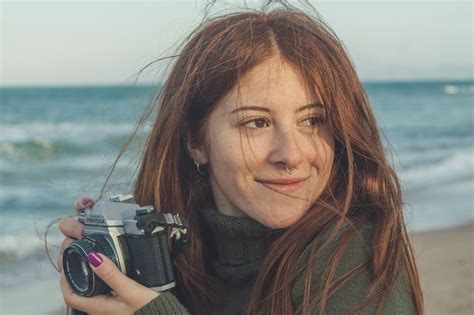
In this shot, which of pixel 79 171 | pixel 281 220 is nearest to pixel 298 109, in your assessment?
pixel 281 220

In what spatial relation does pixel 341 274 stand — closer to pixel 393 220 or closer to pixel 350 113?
pixel 393 220

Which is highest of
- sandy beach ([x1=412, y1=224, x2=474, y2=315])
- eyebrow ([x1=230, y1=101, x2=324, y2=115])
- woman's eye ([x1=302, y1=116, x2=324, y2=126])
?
eyebrow ([x1=230, y1=101, x2=324, y2=115])

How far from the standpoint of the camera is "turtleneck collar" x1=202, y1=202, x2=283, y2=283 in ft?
7.55

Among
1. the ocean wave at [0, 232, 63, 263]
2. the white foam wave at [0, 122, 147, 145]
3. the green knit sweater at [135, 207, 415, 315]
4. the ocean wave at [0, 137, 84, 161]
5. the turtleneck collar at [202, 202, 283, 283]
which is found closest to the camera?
the green knit sweater at [135, 207, 415, 315]

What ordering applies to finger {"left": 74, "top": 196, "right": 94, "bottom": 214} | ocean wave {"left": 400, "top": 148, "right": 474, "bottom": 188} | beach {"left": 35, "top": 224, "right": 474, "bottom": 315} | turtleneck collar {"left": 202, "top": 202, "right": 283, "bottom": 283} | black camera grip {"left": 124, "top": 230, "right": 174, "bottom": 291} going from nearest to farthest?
black camera grip {"left": 124, "top": 230, "right": 174, "bottom": 291}, turtleneck collar {"left": 202, "top": 202, "right": 283, "bottom": 283}, finger {"left": 74, "top": 196, "right": 94, "bottom": 214}, beach {"left": 35, "top": 224, "right": 474, "bottom": 315}, ocean wave {"left": 400, "top": 148, "right": 474, "bottom": 188}

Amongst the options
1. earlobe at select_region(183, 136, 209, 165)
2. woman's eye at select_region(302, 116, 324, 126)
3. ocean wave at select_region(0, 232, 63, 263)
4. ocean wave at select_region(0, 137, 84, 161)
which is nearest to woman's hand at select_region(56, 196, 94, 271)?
earlobe at select_region(183, 136, 209, 165)

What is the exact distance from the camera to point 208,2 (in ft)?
8.73

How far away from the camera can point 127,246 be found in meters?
2.14

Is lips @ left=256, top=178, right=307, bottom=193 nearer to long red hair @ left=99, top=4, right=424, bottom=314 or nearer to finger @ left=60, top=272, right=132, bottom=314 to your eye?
long red hair @ left=99, top=4, right=424, bottom=314

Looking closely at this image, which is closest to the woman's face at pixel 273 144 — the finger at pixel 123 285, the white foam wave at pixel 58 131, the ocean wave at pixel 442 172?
the finger at pixel 123 285

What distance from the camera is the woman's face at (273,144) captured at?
85.4 inches

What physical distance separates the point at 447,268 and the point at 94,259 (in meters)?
4.30

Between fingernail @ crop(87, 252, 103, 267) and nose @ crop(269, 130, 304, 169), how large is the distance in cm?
57

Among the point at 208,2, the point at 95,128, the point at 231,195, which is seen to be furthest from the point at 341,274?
the point at 95,128
